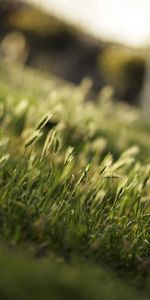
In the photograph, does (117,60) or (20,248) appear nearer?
(20,248)

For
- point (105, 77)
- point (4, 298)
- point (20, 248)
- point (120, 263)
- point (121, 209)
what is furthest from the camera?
point (105, 77)

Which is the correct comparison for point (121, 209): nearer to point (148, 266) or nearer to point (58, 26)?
point (148, 266)

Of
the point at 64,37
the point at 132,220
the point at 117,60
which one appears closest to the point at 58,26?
the point at 64,37

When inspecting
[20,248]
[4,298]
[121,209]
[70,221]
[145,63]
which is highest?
[145,63]

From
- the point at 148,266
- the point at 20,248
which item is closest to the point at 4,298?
the point at 20,248

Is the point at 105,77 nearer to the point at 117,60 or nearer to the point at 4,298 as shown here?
the point at 117,60

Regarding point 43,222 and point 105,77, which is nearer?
point 43,222

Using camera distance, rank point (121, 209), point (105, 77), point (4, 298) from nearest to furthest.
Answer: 1. point (4, 298)
2. point (121, 209)
3. point (105, 77)

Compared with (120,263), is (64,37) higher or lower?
higher

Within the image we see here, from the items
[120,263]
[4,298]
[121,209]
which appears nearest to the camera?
[4,298]
